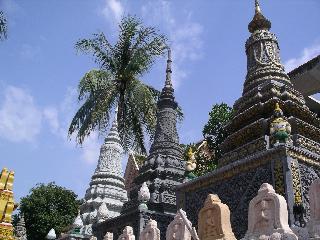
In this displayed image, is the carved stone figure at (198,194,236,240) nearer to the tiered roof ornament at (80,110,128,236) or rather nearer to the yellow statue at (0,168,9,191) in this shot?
the yellow statue at (0,168,9,191)

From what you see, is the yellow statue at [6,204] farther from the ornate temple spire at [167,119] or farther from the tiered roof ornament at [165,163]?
the ornate temple spire at [167,119]

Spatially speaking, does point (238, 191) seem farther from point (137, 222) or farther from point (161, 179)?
point (161, 179)

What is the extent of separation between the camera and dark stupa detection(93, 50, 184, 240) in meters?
11.4

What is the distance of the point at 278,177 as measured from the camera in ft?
25.0

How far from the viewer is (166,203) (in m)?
12.3

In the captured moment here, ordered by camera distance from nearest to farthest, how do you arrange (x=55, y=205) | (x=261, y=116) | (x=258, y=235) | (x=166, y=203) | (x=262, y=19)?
(x=258, y=235) → (x=261, y=116) → (x=166, y=203) → (x=262, y=19) → (x=55, y=205)

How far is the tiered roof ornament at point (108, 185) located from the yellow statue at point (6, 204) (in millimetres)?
3104

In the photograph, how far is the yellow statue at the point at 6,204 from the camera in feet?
38.3

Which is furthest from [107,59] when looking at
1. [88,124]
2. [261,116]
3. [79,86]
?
[261,116]

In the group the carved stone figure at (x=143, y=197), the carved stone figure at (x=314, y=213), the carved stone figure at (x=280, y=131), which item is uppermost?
the carved stone figure at (x=280, y=131)

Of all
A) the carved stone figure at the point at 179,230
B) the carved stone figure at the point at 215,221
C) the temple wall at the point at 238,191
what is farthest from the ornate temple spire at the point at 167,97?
the carved stone figure at the point at 215,221

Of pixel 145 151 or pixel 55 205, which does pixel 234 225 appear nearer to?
pixel 145 151

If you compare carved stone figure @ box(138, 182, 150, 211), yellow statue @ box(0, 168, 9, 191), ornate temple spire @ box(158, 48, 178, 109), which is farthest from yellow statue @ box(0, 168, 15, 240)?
ornate temple spire @ box(158, 48, 178, 109)

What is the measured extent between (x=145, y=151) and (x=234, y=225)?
14.7 metres
